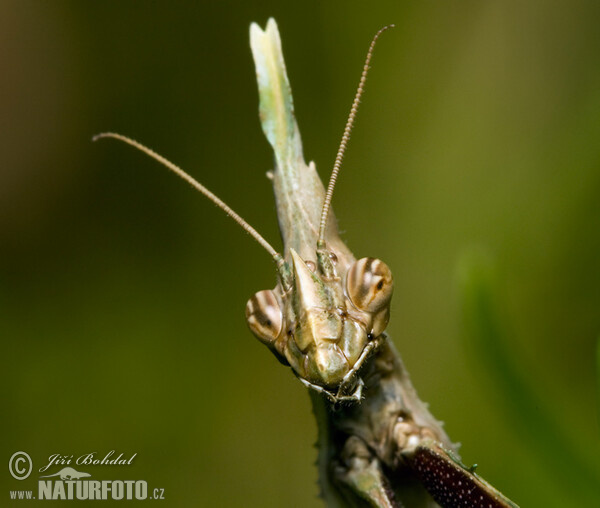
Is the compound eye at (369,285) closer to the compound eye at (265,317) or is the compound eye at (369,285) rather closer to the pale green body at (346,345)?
the pale green body at (346,345)

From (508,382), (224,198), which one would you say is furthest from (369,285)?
(224,198)

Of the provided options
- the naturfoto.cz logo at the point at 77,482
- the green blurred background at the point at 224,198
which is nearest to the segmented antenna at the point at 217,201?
the naturfoto.cz logo at the point at 77,482

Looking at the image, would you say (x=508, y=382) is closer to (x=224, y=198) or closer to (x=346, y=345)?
(x=346, y=345)

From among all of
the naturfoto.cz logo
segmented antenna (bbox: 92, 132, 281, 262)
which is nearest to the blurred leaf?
segmented antenna (bbox: 92, 132, 281, 262)

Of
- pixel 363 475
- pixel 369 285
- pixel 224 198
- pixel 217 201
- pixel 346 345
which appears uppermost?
pixel 224 198

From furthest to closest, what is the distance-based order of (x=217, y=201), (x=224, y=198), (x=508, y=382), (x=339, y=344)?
(x=224, y=198) → (x=217, y=201) → (x=508, y=382) → (x=339, y=344)

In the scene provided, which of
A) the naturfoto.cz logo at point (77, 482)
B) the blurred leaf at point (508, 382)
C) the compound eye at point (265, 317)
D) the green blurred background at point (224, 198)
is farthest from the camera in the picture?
the green blurred background at point (224, 198)

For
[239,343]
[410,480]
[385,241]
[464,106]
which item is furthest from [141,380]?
[464,106]

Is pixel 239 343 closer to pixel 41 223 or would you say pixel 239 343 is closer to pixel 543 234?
pixel 41 223
